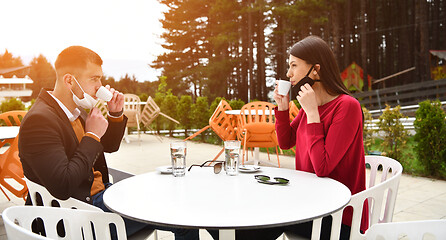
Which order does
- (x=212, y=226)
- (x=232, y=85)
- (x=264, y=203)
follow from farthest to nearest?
(x=232, y=85), (x=264, y=203), (x=212, y=226)

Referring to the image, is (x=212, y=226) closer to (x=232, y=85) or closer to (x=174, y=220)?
(x=174, y=220)

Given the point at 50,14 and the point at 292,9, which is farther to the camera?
the point at 292,9

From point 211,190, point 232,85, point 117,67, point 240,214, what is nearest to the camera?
point 240,214

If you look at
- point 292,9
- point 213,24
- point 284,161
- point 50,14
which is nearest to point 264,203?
point 284,161

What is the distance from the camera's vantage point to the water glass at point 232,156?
1745 mm

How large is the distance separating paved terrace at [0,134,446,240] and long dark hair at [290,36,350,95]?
92 cm

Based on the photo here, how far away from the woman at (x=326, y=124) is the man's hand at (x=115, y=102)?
973 mm

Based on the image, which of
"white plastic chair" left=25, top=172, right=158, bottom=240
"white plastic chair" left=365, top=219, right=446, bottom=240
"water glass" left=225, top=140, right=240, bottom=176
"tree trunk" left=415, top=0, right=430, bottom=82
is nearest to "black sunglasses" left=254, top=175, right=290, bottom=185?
"water glass" left=225, top=140, right=240, bottom=176

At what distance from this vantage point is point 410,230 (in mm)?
1062

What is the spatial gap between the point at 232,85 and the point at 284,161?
1483 centimetres

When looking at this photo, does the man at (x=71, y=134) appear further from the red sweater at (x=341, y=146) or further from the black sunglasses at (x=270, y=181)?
the red sweater at (x=341, y=146)

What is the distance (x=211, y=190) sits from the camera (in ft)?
4.78

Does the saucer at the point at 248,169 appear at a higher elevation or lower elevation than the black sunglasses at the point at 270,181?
lower

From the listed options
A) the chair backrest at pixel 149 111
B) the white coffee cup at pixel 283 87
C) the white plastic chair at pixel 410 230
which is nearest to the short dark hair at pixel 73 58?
the white coffee cup at pixel 283 87
